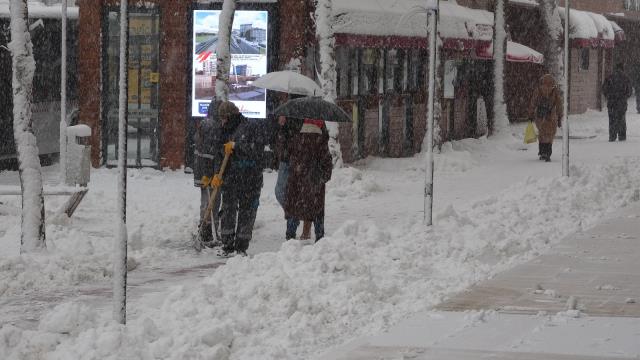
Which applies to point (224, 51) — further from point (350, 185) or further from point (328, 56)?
point (328, 56)

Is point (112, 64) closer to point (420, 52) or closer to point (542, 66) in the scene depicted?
point (420, 52)

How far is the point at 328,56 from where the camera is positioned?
23531mm

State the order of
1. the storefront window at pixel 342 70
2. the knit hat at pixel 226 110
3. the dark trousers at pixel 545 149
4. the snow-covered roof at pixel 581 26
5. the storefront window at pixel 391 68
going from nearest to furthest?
→ the knit hat at pixel 226 110, the storefront window at pixel 342 70, the dark trousers at pixel 545 149, the storefront window at pixel 391 68, the snow-covered roof at pixel 581 26

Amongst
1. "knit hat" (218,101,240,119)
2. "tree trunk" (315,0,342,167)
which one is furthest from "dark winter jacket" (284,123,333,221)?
"tree trunk" (315,0,342,167)

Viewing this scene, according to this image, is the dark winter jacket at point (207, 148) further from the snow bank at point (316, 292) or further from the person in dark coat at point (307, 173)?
the snow bank at point (316, 292)

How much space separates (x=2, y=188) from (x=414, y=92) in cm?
1500

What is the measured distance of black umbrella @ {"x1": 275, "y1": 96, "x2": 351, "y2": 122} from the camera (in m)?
14.9

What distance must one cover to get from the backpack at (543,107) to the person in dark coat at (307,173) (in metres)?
12.6

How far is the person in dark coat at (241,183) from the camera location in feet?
48.0

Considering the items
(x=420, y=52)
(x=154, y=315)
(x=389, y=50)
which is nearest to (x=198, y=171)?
(x=154, y=315)

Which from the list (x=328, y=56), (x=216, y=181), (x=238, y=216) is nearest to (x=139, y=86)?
(x=328, y=56)

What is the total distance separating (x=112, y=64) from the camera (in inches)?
953

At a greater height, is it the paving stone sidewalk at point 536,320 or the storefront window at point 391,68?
the storefront window at point 391,68

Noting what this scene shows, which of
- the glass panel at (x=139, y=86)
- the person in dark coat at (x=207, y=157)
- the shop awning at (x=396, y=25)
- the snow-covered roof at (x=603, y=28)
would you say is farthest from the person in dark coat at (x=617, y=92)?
the person in dark coat at (x=207, y=157)
